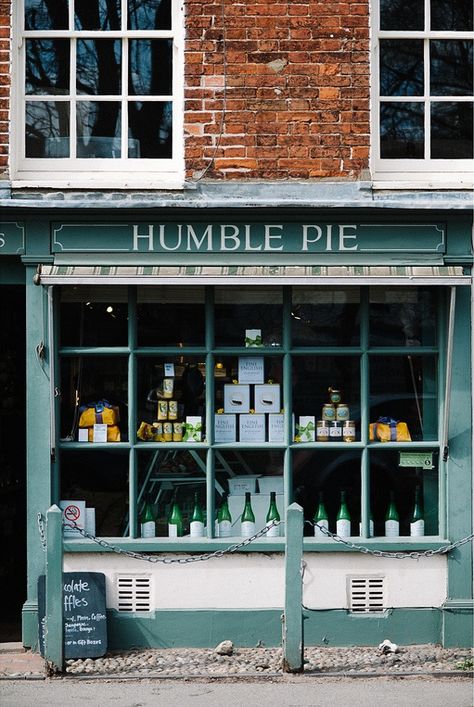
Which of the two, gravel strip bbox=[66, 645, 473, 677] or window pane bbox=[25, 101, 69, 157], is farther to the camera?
window pane bbox=[25, 101, 69, 157]

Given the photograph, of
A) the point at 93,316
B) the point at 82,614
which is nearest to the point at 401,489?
the point at 82,614

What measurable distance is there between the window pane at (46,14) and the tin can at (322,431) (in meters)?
3.74

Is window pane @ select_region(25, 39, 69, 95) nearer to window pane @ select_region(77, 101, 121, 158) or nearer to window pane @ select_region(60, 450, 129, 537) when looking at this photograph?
window pane @ select_region(77, 101, 121, 158)

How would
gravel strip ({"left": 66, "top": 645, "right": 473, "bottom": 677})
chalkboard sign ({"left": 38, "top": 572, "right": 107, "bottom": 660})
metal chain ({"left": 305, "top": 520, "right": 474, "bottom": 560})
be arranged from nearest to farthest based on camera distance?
gravel strip ({"left": 66, "top": 645, "right": 473, "bottom": 677}), chalkboard sign ({"left": 38, "top": 572, "right": 107, "bottom": 660}), metal chain ({"left": 305, "top": 520, "right": 474, "bottom": 560})

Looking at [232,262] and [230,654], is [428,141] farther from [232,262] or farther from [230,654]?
[230,654]

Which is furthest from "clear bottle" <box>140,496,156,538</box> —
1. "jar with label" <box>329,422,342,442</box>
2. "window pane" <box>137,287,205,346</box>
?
"jar with label" <box>329,422,342,442</box>

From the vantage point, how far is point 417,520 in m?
8.84

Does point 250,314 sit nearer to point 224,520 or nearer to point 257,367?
point 257,367

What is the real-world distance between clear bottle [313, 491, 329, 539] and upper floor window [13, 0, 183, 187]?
281 cm

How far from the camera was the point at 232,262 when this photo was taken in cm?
858

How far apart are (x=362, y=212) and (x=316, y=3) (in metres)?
1.66

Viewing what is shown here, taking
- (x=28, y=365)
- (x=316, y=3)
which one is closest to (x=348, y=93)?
(x=316, y=3)

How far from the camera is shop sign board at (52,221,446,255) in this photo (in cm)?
859

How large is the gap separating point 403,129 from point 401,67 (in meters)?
0.49
